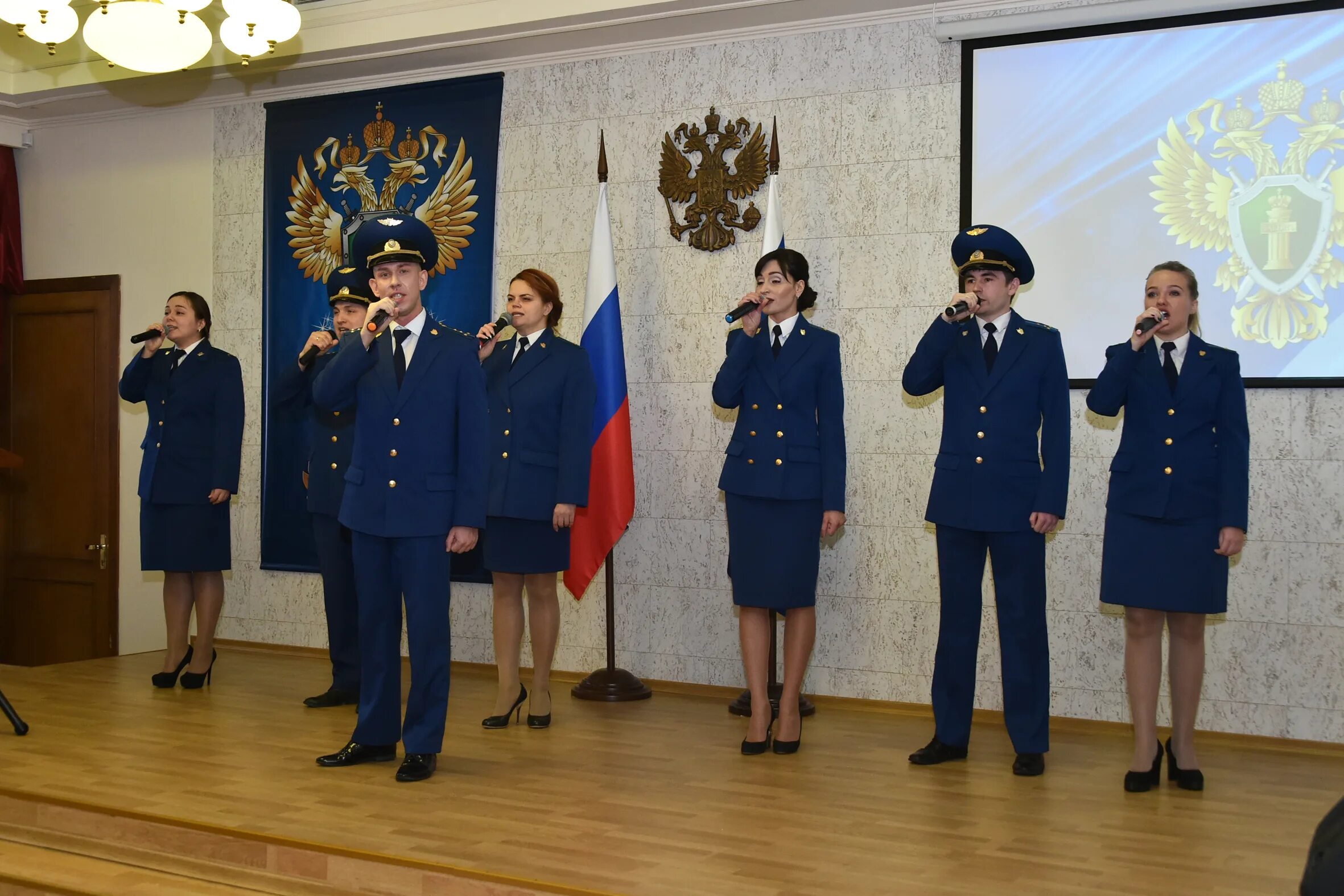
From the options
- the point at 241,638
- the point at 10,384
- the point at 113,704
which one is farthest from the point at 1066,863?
the point at 10,384

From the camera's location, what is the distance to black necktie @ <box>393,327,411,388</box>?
396 centimetres

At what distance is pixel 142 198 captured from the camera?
7238 mm

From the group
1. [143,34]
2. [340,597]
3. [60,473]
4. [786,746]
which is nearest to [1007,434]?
[786,746]

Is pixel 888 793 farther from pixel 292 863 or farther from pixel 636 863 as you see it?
pixel 292 863

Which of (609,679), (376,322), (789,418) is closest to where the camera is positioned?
(376,322)

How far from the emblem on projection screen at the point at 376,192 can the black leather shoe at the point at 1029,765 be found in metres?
3.64

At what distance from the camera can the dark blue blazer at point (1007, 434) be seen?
4121 millimetres

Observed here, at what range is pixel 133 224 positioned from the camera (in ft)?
23.9

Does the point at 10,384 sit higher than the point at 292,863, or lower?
higher

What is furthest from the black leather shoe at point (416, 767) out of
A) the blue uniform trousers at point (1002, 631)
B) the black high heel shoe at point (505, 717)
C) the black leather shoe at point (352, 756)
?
the blue uniform trousers at point (1002, 631)

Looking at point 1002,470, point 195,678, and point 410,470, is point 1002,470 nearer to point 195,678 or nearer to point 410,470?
point 410,470

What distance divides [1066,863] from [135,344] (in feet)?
19.7

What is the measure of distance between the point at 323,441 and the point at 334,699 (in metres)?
1.10

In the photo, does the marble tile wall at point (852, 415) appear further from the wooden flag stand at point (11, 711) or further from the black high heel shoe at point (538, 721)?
the wooden flag stand at point (11, 711)
